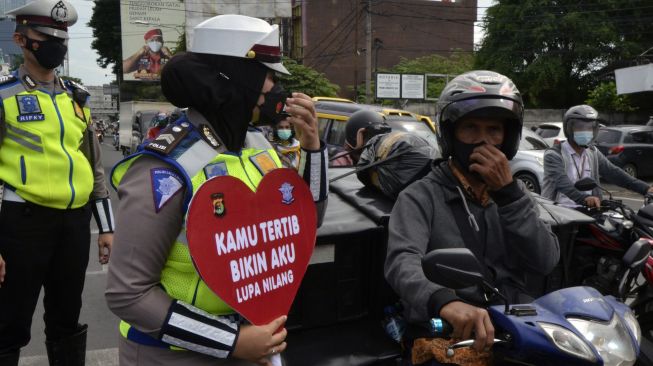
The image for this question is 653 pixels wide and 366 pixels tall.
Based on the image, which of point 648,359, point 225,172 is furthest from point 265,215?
point 648,359

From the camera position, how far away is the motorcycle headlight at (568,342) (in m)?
1.80

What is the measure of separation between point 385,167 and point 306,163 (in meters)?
1.36

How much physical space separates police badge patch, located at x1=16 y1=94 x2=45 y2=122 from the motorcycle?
75.6 inches

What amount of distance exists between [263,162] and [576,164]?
3971mm

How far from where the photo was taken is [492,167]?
2.19m

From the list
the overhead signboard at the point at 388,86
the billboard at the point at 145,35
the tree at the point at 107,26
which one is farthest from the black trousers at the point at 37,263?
the tree at the point at 107,26

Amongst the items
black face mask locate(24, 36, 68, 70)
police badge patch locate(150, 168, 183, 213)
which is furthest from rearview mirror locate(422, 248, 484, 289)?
black face mask locate(24, 36, 68, 70)

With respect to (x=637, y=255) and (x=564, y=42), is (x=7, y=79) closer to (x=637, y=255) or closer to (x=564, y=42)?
(x=637, y=255)

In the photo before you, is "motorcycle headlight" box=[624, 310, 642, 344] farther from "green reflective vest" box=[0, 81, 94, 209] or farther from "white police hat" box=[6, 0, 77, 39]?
Result: "white police hat" box=[6, 0, 77, 39]

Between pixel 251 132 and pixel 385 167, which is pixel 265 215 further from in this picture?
pixel 385 167

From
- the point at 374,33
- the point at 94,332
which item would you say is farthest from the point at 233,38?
the point at 374,33

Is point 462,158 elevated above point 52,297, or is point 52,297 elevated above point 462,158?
point 462,158

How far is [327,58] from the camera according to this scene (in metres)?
48.2

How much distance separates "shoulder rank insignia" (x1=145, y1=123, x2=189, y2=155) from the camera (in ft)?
5.32
